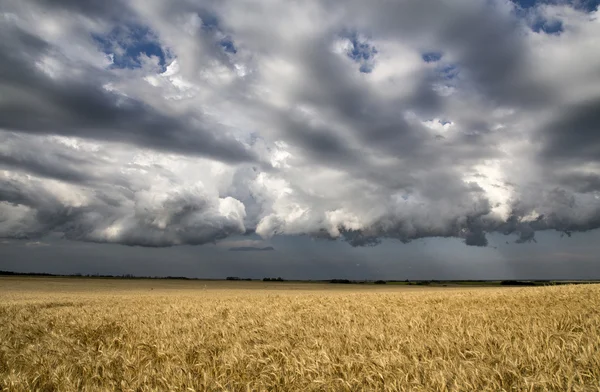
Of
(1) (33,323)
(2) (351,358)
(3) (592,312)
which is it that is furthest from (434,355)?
(1) (33,323)

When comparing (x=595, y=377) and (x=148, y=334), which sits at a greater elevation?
(x=595, y=377)

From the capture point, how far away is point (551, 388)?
4.11 m

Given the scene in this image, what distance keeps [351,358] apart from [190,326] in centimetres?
573

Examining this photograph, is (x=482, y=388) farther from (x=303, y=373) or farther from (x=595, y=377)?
(x=303, y=373)

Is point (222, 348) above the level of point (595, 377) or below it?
below

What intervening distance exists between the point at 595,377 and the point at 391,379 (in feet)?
7.53

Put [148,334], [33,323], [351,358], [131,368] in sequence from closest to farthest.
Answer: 1. [351,358]
2. [131,368]
3. [148,334]
4. [33,323]

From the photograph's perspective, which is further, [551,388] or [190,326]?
[190,326]

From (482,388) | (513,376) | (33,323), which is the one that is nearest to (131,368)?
(482,388)

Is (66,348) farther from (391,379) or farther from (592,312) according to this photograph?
(592,312)

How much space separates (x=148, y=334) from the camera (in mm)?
9352

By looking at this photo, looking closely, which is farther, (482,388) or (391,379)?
(391,379)

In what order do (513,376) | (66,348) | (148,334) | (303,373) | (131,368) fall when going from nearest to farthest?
(513,376) < (303,373) < (131,368) < (66,348) < (148,334)

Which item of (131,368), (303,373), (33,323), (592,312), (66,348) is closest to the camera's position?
(303,373)
